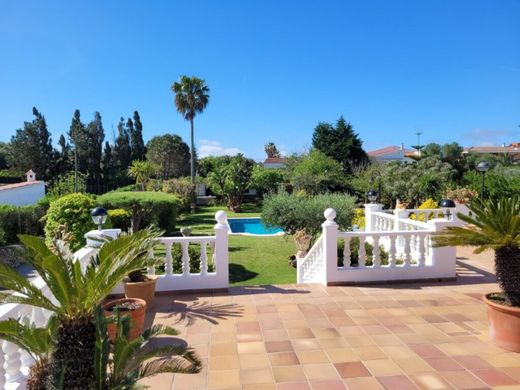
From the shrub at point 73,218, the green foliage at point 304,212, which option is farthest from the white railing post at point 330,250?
the shrub at point 73,218

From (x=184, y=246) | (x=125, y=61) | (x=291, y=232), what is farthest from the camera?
(x=125, y=61)

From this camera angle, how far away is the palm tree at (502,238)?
3656mm

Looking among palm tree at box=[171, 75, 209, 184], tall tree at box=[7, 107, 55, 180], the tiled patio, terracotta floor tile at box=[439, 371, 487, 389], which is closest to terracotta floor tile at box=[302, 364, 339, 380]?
the tiled patio

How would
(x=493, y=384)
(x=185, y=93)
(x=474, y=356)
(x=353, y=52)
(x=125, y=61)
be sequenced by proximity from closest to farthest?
(x=493, y=384), (x=474, y=356), (x=125, y=61), (x=353, y=52), (x=185, y=93)

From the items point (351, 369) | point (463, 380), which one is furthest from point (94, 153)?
point (463, 380)

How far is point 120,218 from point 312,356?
41.9ft

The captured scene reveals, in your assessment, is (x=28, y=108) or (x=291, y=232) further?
(x=28, y=108)

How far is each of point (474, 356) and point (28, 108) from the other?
45.0 m

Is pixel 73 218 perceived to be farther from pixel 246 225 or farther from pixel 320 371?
pixel 246 225

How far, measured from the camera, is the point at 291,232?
11438mm

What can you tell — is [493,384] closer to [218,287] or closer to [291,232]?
[218,287]

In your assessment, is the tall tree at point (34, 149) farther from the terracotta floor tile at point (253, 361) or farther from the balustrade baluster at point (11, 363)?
the terracotta floor tile at point (253, 361)

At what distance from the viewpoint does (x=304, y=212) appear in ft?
35.6

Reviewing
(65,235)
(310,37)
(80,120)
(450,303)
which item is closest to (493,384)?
(450,303)
